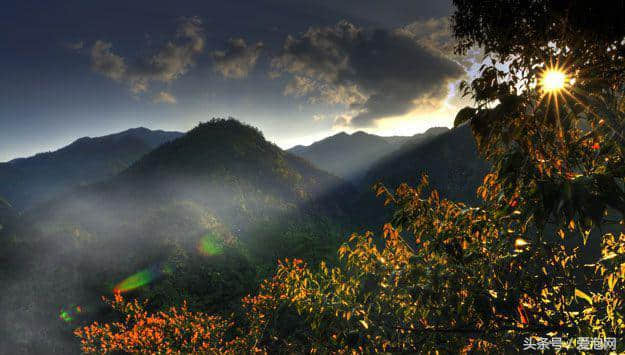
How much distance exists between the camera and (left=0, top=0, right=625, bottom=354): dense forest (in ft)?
5.95

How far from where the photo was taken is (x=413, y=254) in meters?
3.07

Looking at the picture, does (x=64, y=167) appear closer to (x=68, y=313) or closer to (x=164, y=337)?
(x=68, y=313)

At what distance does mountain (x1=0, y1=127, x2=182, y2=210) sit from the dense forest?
11779 cm

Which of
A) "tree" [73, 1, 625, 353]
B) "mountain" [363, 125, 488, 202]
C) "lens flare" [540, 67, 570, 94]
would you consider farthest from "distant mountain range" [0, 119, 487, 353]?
"mountain" [363, 125, 488, 202]

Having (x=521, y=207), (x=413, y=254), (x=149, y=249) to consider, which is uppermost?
(x=521, y=207)

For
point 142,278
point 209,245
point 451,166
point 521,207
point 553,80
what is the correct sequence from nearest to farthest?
point 553,80 < point 521,207 < point 142,278 < point 209,245 < point 451,166

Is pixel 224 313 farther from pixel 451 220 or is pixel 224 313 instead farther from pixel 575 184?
pixel 575 184

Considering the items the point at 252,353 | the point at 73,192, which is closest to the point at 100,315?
the point at 252,353

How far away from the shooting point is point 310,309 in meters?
3.05

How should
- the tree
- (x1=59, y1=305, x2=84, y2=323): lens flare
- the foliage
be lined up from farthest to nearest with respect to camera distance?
1. (x1=59, y1=305, x2=84, y2=323): lens flare
2. the foliage
3. the tree

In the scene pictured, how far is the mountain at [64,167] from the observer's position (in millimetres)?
130875

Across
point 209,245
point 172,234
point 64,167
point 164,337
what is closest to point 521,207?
point 164,337

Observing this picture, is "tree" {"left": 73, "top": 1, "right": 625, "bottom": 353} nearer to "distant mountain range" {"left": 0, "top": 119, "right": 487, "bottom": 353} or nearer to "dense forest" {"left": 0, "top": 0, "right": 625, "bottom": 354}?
"dense forest" {"left": 0, "top": 0, "right": 625, "bottom": 354}

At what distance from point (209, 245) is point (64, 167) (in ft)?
627
